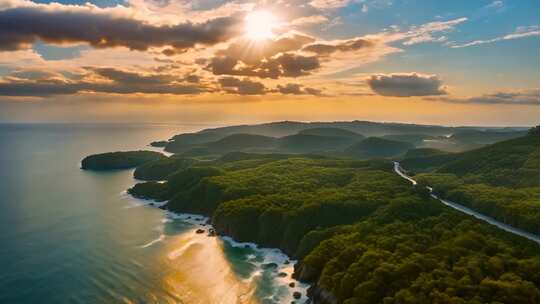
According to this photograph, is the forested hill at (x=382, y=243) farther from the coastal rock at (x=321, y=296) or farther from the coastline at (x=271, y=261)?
the coastline at (x=271, y=261)

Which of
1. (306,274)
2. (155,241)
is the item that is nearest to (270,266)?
(306,274)

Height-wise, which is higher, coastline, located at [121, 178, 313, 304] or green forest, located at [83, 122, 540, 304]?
green forest, located at [83, 122, 540, 304]

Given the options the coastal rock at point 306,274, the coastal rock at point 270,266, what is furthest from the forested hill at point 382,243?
the coastal rock at point 270,266

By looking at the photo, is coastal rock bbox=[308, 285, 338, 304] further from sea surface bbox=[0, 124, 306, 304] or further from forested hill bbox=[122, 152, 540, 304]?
sea surface bbox=[0, 124, 306, 304]

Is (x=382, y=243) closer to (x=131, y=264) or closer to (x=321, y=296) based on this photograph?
(x=321, y=296)

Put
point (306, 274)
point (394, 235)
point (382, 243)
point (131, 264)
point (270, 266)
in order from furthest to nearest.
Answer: point (270, 266)
point (131, 264)
point (394, 235)
point (382, 243)
point (306, 274)

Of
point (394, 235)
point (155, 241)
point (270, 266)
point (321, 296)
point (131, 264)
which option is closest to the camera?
point (321, 296)

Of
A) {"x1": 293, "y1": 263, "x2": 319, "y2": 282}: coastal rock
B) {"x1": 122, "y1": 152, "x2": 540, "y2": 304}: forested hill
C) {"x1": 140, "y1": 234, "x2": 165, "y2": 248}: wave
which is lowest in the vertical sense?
{"x1": 140, "y1": 234, "x2": 165, "y2": 248}: wave

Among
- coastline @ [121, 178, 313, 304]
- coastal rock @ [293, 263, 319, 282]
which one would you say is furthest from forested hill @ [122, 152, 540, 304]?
coastline @ [121, 178, 313, 304]
